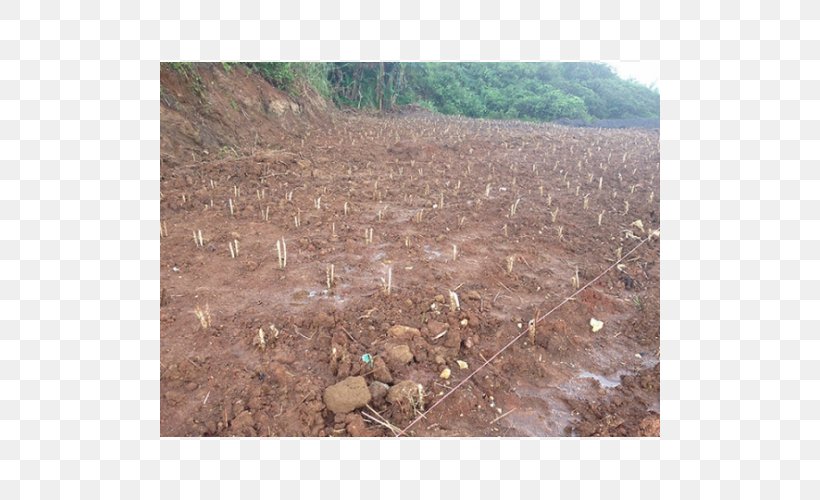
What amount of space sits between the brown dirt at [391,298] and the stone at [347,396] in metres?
0.07

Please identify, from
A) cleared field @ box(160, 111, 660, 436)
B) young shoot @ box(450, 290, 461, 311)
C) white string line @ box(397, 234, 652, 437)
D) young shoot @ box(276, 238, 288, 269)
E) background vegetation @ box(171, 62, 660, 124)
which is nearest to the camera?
white string line @ box(397, 234, 652, 437)

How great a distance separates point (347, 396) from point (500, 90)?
116ft

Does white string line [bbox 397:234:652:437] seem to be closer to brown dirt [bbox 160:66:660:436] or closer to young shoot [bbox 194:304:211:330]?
brown dirt [bbox 160:66:660:436]

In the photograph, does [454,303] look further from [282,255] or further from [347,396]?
[282,255]

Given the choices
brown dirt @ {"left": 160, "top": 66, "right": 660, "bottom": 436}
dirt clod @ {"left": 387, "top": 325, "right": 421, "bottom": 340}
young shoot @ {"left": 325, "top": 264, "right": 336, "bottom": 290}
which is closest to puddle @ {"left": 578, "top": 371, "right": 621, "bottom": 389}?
brown dirt @ {"left": 160, "top": 66, "right": 660, "bottom": 436}

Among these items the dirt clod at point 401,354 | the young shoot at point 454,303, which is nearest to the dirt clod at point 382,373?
the dirt clod at point 401,354

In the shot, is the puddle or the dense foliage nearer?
the puddle

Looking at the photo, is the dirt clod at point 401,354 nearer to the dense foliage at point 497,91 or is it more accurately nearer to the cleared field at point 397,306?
the cleared field at point 397,306

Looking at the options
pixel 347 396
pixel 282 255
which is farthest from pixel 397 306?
pixel 282 255

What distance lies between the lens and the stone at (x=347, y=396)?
3.02 meters

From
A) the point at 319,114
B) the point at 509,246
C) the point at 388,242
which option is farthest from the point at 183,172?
the point at 319,114

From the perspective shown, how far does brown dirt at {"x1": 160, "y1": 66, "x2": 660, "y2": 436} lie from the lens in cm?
310

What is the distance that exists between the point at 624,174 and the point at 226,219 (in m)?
9.35

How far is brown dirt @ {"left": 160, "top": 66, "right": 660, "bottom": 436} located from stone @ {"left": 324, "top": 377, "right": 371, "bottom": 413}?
0.07 meters
